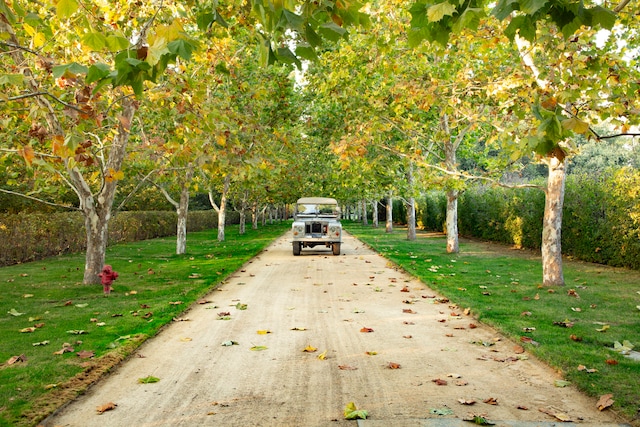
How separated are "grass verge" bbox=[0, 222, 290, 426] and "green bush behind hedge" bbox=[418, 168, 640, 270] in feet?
36.0

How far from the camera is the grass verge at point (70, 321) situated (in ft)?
16.0

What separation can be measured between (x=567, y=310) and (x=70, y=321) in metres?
7.99

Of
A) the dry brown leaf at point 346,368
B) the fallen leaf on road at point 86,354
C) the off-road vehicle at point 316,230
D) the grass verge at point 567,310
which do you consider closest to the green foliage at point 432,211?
the off-road vehicle at point 316,230

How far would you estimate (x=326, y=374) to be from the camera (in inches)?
210

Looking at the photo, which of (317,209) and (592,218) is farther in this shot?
(317,209)

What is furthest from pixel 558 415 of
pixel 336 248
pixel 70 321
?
pixel 336 248

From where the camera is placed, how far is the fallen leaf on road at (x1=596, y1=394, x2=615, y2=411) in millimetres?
4336

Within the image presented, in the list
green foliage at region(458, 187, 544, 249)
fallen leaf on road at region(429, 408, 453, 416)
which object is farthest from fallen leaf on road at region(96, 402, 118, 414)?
green foliage at region(458, 187, 544, 249)

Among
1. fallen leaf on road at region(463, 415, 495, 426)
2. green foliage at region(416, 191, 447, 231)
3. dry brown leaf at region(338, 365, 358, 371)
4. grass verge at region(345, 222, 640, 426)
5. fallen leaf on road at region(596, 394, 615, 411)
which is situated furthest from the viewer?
green foliage at region(416, 191, 447, 231)

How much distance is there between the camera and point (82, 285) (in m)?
11.8

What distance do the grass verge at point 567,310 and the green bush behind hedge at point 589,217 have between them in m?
0.62

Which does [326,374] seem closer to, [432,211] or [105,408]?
[105,408]

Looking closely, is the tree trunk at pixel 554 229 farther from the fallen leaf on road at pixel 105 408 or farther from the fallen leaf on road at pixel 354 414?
the fallen leaf on road at pixel 105 408

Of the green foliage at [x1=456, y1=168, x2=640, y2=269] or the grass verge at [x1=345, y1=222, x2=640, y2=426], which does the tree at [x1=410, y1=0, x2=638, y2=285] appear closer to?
the grass verge at [x1=345, y1=222, x2=640, y2=426]
